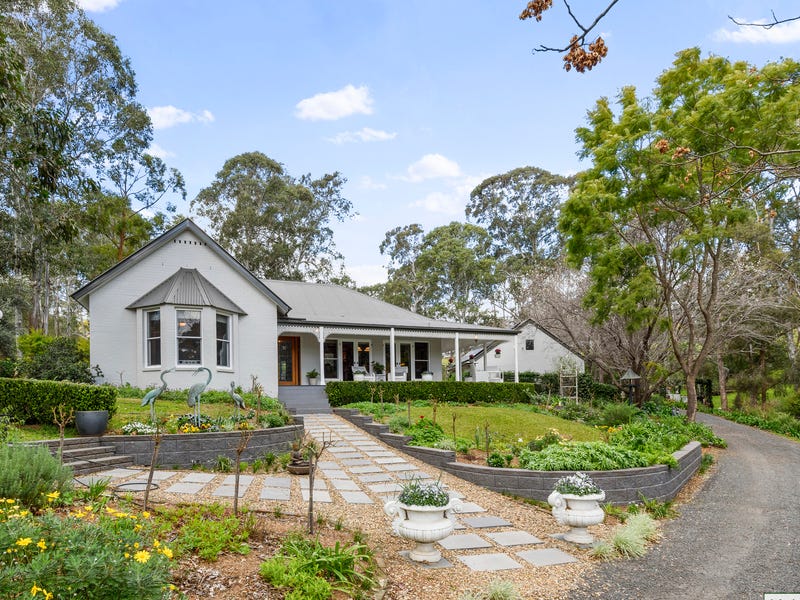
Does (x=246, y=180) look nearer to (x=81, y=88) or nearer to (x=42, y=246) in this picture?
(x=81, y=88)

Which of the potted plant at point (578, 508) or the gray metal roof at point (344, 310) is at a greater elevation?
the gray metal roof at point (344, 310)

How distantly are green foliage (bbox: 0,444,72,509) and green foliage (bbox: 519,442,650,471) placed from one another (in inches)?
226

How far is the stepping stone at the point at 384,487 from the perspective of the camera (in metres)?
7.58

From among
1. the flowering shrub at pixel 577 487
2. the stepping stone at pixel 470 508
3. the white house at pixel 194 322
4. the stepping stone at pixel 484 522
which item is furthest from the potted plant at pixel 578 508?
the white house at pixel 194 322

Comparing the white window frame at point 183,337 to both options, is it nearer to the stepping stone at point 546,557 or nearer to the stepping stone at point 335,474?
the stepping stone at point 335,474

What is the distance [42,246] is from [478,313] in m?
26.7

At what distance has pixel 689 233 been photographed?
1381 cm

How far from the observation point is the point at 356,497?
7.14 m

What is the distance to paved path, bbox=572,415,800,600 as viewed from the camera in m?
4.71

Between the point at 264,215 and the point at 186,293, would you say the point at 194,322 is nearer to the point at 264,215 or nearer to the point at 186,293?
the point at 186,293

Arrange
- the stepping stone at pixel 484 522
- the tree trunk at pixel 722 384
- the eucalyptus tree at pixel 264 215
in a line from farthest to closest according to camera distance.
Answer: the eucalyptus tree at pixel 264 215 < the tree trunk at pixel 722 384 < the stepping stone at pixel 484 522

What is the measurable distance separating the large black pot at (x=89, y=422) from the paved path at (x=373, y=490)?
4.14 feet

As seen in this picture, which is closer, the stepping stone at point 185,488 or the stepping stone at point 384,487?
the stepping stone at point 185,488

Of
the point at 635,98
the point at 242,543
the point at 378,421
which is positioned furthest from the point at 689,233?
the point at 242,543
